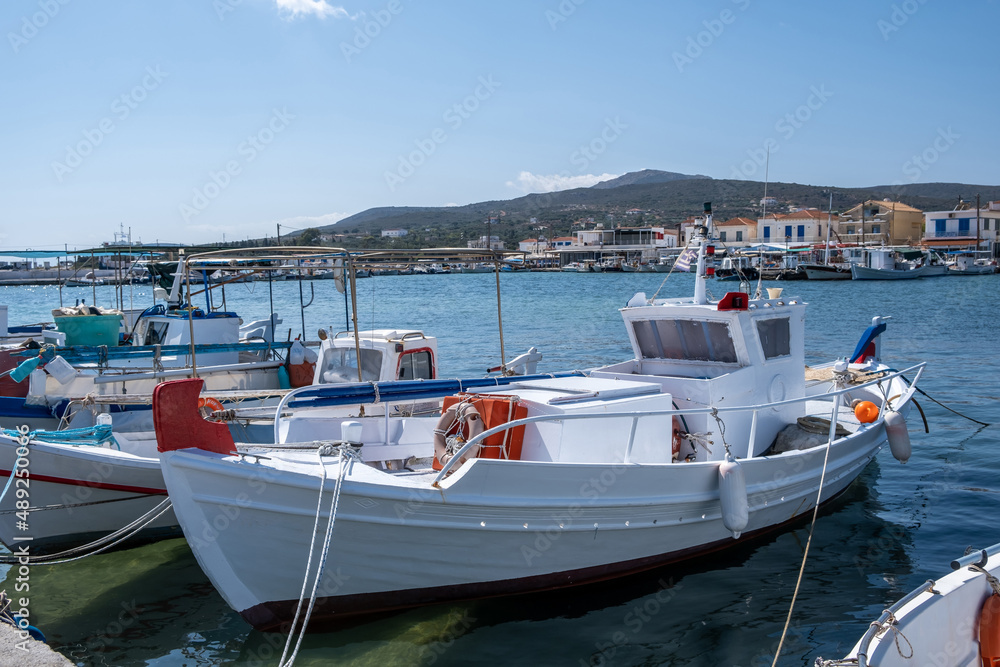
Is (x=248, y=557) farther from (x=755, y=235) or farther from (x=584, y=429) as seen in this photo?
(x=755, y=235)

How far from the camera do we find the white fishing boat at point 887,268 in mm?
74438

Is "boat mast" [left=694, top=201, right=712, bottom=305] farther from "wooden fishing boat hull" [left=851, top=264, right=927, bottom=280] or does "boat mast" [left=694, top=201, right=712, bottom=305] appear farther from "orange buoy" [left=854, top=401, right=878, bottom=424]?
"wooden fishing boat hull" [left=851, top=264, right=927, bottom=280]

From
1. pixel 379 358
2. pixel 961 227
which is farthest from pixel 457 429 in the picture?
pixel 961 227

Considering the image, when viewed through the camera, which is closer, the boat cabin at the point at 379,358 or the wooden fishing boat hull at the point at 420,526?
the wooden fishing boat hull at the point at 420,526

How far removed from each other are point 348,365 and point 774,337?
6.19m

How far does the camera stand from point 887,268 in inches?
3083

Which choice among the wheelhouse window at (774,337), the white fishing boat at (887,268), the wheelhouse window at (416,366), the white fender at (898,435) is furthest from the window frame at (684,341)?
the white fishing boat at (887,268)

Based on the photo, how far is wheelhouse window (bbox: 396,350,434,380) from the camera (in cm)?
1148

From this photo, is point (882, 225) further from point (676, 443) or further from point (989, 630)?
point (989, 630)

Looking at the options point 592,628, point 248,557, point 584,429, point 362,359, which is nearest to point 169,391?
point 248,557

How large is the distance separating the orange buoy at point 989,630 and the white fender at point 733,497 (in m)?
2.34

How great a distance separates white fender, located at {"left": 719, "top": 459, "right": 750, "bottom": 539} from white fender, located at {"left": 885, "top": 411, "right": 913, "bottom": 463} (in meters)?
3.75

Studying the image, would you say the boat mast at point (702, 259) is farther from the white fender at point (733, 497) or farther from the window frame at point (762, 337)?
the white fender at point (733, 497)

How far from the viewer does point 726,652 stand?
6809 millimetres
